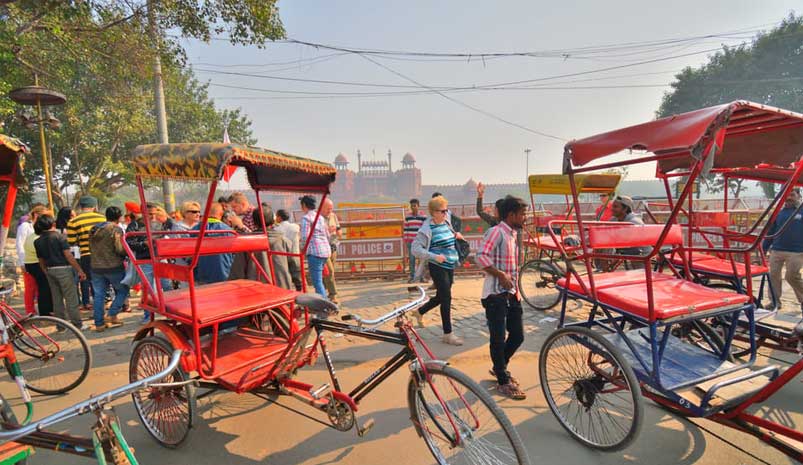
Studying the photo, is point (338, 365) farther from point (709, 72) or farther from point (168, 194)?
point (709, 72)

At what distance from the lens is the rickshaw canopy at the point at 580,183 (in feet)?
21.5

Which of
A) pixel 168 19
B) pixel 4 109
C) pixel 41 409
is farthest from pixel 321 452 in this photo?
pixel 4 109

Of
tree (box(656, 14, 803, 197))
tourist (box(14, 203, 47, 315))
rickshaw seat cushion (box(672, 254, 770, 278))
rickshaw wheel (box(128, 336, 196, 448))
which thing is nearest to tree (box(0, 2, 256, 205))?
tourist (box(14, 203, 47, 315))

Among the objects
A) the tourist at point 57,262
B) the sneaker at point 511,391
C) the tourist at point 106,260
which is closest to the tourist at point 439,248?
the sneaker at point 511,391

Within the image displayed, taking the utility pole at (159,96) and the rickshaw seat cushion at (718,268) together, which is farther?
the utility pole at (159,96)

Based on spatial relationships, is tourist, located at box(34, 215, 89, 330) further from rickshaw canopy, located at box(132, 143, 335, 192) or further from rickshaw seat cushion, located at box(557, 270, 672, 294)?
rickshaw seat cushion, located at box(557, 270, 672, 294)

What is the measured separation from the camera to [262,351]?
3.07 m

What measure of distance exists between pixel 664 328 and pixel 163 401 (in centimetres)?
364

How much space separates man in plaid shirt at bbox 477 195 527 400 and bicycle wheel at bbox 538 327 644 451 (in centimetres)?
40

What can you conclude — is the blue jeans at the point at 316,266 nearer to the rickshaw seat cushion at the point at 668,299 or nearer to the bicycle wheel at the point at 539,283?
the bicycle wheel at the point at 539,283

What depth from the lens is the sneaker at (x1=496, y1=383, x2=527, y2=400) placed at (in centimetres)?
312

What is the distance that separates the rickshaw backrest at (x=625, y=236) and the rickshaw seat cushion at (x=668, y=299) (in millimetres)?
326

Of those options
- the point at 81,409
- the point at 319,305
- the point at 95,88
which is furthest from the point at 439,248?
the point at 95,88

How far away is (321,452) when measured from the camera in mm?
2537
